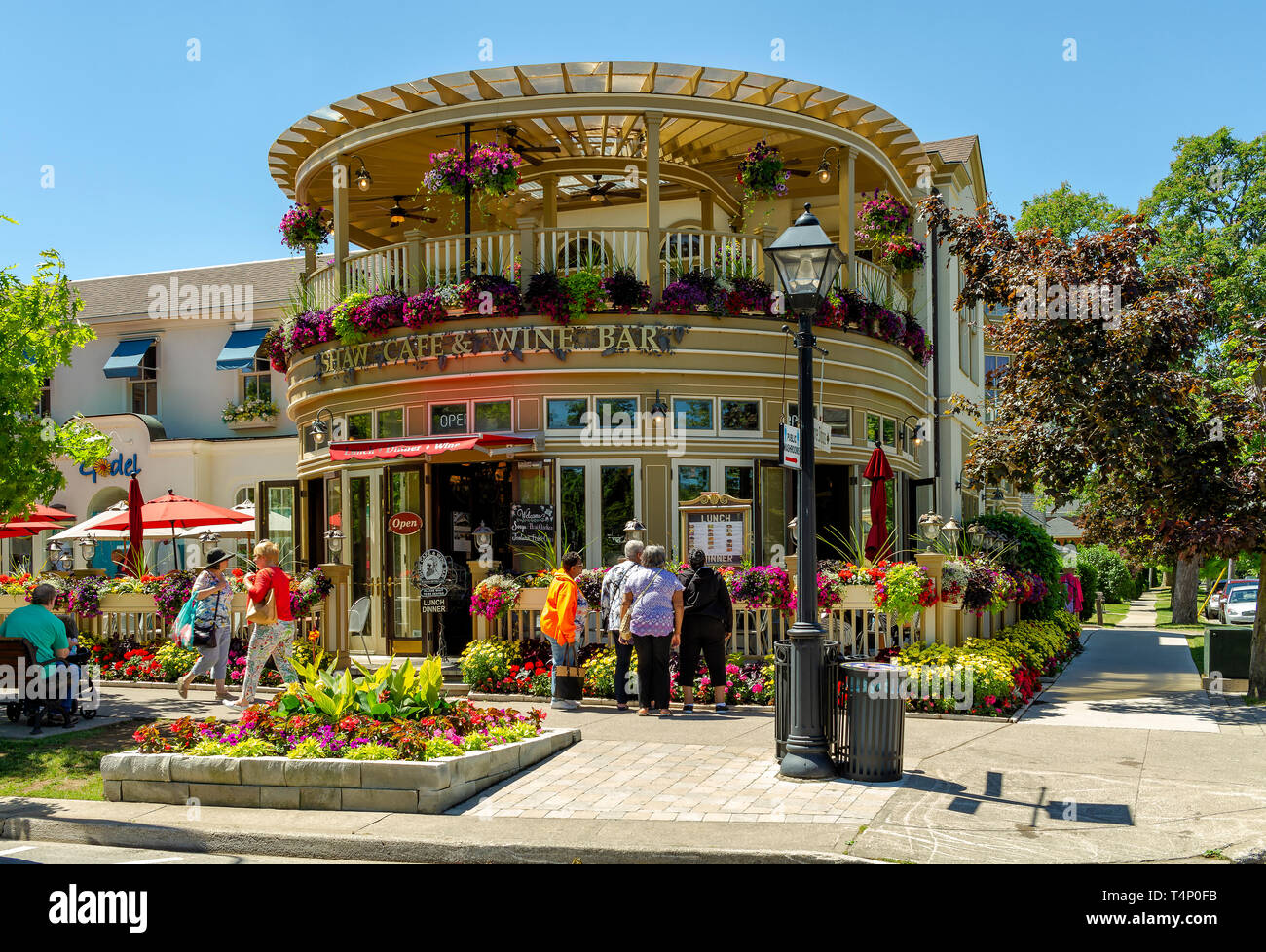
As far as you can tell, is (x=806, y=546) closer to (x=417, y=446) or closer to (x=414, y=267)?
(x=417, y=446)

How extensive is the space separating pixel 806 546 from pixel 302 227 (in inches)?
521

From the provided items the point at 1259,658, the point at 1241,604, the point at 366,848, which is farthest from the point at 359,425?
the point at 1241,604

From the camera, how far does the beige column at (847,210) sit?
18.1 metres

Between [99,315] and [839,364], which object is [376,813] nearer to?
[839,364]

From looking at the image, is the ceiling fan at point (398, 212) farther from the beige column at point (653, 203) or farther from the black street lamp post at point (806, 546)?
the black street lamp post at point (806, 546)

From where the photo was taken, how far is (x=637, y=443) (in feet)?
54.6

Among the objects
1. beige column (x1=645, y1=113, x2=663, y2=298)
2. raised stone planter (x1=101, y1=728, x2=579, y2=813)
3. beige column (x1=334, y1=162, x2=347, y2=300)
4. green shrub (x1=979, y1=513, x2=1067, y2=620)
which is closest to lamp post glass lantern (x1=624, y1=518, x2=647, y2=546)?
beige column (x1=645, y1=113, x2=663, y2=298)

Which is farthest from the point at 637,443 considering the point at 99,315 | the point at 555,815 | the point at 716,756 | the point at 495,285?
the point at 99,315

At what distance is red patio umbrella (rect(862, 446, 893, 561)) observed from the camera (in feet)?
50.1

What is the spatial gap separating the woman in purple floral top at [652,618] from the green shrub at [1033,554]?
902cm

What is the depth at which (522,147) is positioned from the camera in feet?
63.3

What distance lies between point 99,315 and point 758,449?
20.9m

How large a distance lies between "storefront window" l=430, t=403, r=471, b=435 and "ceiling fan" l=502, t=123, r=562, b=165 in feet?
14.5

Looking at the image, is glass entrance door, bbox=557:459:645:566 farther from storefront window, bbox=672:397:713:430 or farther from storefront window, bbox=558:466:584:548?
storefront window, bbox=672:397:713:430
